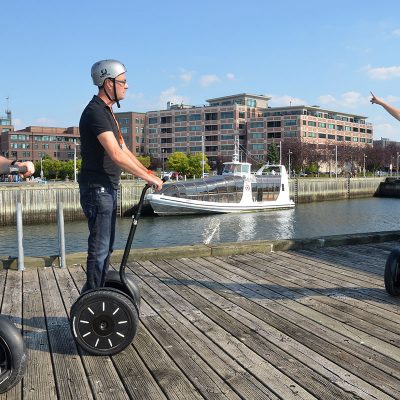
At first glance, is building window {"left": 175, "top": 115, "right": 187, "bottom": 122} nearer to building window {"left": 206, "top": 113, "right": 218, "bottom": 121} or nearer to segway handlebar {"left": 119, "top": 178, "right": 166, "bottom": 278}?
building window {"left": 206, "top": 113, "right": 218, "bottom": 121}

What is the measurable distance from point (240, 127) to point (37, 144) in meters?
51.6

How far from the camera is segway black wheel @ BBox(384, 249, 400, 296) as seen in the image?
4668 mm

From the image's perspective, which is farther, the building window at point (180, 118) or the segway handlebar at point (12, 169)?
the building window at point (180, 118)

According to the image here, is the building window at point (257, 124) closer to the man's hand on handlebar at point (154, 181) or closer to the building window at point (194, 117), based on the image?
the building window at point (194, 117)

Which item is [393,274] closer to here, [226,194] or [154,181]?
[154,181]

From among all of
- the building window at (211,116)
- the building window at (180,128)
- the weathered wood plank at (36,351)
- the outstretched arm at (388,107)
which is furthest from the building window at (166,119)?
the weathered wood plank at (36,351)

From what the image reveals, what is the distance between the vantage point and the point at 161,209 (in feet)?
122

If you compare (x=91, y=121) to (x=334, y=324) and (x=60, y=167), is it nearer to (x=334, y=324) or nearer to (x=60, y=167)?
(x=334, y=324)

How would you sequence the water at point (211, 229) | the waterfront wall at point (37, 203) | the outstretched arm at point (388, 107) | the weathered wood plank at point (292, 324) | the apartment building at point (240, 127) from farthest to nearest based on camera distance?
the apartment building at point (240, 127)
the waterfront wall at point (37, 203)
the water at point (211, 229)
the outstretched arm at point (388, 107)
the weathered wood plank at point (292, 324)

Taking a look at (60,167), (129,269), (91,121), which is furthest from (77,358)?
(60,167)

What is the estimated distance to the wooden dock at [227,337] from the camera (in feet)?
9.25

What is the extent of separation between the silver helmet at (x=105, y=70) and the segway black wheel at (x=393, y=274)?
3.21 metres

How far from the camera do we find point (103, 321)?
3244mm

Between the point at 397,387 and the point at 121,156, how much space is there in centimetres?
230
